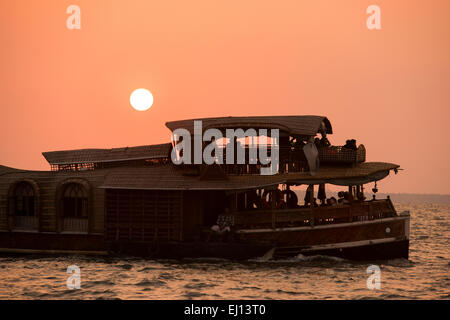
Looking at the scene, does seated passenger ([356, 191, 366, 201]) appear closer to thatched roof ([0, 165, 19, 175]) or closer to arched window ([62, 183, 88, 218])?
arched window ([62, 183, 88, 218])

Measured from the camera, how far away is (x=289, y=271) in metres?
24.0

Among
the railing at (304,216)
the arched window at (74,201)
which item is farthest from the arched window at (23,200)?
the railing at (304,216)

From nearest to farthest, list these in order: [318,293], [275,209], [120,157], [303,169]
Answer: [318,293], [275,209], [303,169], [120,157]

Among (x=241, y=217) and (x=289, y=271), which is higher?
(x=241, y=217)

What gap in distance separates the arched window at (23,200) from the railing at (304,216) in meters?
8.89

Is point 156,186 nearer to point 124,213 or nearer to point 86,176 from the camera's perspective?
point 124,213

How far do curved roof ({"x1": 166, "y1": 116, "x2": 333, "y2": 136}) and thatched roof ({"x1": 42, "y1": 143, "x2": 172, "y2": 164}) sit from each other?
5.54ft

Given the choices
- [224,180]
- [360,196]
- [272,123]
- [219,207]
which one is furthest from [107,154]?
[360,196]

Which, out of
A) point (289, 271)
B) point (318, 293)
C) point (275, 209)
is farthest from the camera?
point (275, 209)

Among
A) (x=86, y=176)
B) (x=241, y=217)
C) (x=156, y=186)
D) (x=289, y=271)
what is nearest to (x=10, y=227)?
(x=86, y=176)

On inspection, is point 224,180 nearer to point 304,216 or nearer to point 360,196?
point 304,216

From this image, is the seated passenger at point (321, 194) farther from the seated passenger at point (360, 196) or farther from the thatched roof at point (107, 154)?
the thatched roof at point (107, 154)

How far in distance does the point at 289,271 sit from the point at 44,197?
35.1 feet

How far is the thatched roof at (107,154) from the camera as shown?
29830 mm
